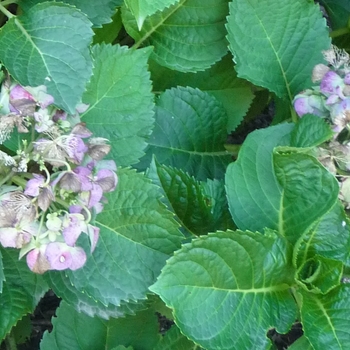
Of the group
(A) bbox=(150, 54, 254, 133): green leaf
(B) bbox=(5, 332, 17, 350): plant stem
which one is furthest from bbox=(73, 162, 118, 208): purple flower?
(B) bbox=(5, 332, 17, 350): plant stem

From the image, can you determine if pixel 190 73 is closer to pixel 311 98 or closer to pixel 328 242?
pixel 311 98

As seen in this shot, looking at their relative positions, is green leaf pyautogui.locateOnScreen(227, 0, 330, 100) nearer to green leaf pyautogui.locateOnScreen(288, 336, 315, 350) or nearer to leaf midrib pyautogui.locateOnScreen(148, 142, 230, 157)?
leaf midrib pyautogui.locateOnScreen(148, 142, 230, 157)

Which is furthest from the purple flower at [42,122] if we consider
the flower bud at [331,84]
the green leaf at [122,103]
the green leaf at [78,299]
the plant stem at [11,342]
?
the plant stem at [11,342]

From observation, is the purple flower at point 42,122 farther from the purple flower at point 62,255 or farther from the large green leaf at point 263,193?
the large green leaf at point 263,193

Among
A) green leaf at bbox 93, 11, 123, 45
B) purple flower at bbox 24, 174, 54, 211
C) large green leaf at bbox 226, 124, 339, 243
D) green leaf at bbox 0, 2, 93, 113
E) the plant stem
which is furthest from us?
the plant stem

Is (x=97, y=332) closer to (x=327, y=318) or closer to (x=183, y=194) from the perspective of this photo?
(x=183, y=194)

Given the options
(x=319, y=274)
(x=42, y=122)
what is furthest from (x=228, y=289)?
(x=42, y=122)
